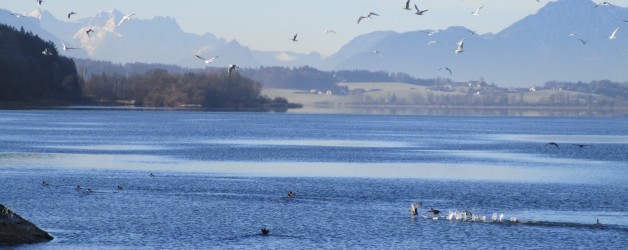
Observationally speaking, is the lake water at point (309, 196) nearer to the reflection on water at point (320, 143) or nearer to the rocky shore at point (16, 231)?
the rocky shore at point (16, 231)

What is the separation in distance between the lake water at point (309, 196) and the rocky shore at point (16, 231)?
1.89 ft

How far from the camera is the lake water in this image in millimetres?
40094

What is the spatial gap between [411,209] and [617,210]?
422 inches

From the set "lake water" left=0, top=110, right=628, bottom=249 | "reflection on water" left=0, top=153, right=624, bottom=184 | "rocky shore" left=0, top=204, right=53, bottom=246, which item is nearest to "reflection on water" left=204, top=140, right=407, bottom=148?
"lake water" left=0, top=110, right=628, bottom=249

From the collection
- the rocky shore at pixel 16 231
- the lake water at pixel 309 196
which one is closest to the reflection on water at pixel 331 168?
the lake water at pixel 309 196

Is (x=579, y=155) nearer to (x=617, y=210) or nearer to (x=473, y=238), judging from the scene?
(x=617, y=210)

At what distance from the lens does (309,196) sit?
54.1m

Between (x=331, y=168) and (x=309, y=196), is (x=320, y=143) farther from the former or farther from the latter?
(x=309, y=196)

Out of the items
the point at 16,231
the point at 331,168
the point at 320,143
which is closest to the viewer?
the point at 16,231

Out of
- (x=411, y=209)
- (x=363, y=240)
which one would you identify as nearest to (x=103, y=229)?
(x=363, y=240)

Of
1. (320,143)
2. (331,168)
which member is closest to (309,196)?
(331,168)

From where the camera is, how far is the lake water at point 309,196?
40.1 meters

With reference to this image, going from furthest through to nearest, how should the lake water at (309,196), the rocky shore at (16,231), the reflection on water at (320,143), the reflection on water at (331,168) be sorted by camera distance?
the reflection on water at (320,143) < the reflection on water at (331,168) < the lake water at (309,196) < the rocky shore at (16,231)

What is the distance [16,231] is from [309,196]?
20.0 m
